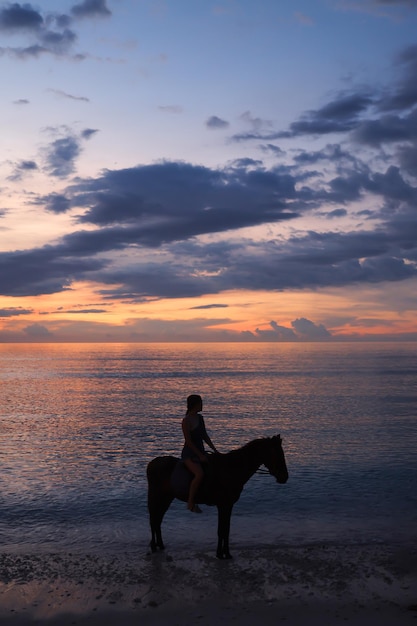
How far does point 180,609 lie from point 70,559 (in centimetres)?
361

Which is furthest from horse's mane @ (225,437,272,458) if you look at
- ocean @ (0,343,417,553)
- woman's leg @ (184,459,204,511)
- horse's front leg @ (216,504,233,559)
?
ocean @ (0,343,417,553)

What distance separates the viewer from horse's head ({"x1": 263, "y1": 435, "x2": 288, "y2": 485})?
37.1ft

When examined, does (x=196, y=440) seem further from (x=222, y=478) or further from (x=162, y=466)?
(x=162, y=466)

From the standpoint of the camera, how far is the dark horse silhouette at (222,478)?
36.2 feet

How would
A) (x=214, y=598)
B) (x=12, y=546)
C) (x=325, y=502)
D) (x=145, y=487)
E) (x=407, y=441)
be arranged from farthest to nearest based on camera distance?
(x=407, y=441) → (x=145, y=487) → (x=325, y=502) → (x=12, y=546) → (x=214, y=598)

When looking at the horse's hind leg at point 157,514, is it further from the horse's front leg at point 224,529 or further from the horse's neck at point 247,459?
the horse's neck at point 247,459

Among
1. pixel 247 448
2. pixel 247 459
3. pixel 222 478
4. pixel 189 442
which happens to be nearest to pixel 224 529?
pixel 222 478

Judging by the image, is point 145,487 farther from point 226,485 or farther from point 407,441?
point 407,441

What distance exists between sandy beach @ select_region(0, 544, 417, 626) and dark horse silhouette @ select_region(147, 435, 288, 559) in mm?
742

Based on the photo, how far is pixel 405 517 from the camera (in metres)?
14.7

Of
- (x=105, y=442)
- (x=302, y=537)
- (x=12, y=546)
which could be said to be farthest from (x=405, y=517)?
(x=105, y=442)

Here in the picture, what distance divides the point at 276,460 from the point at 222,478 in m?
1.26

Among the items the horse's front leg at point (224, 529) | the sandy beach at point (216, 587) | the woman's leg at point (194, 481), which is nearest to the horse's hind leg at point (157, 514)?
the sandy beach at point (216, 587)

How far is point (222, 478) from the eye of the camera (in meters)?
11.1
